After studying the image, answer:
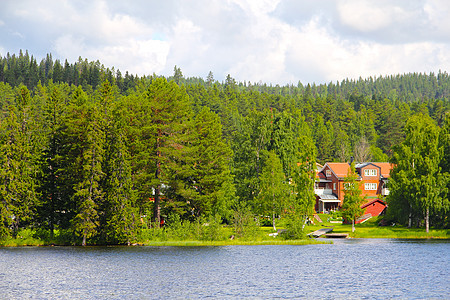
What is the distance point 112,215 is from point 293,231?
23.4 m

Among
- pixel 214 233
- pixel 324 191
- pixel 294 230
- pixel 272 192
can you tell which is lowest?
pixel 214 233

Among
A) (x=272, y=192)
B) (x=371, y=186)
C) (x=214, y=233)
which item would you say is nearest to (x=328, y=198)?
(x=371, y=186)

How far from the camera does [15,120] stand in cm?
6300

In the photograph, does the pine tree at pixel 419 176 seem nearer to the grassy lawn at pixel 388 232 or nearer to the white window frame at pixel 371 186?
the grassy lawn at pixel 388 232

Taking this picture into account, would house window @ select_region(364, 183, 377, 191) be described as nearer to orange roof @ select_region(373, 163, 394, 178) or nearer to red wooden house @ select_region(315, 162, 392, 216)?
red wooden house @ select_region(315, 162, 392, 216)

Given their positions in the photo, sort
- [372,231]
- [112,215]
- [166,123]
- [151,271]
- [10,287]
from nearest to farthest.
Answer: [10,287] → [151,271] → [112,215] → [166,123] → [372,231]

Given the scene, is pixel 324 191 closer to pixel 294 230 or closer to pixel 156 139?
pixel 294 230

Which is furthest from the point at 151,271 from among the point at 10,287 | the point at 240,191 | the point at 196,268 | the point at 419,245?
the point at 240,191

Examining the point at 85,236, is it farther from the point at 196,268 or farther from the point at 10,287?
the point at 10,287

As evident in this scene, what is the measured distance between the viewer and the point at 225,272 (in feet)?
141

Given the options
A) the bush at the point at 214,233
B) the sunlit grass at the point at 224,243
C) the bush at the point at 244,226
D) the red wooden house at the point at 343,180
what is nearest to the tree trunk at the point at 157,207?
the sunlit grass at the point at 224,243

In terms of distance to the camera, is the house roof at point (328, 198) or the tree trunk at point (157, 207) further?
the house roof at point (328, 198)

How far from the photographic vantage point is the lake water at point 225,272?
33.9 m

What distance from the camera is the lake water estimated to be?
111ft
